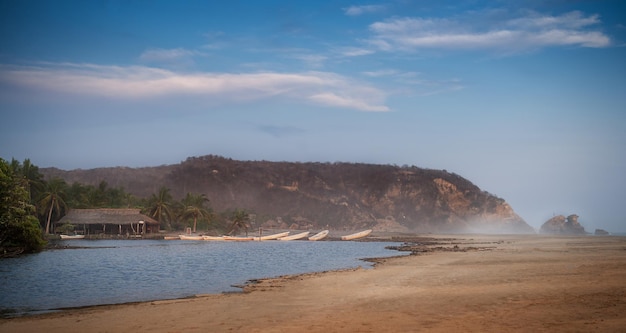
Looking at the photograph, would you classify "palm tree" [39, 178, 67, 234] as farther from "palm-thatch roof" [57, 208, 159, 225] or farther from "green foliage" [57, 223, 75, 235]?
"palm-thatch roof" [57, 208, 159, 225]

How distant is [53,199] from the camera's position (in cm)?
8344

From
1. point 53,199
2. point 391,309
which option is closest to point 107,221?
point 53,199

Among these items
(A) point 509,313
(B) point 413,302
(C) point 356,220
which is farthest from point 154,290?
(C) point 356,220

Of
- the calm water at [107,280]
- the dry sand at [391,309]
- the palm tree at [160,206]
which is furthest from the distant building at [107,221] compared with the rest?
the dry sand at [391,309]

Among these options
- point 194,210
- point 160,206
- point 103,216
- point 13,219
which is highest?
point 160,206

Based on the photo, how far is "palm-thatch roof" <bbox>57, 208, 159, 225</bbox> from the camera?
87562 mm

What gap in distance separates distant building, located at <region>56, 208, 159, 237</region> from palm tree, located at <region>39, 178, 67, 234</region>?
2150 millimetres

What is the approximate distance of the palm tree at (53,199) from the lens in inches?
3264

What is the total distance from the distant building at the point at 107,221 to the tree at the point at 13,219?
38.0 meters

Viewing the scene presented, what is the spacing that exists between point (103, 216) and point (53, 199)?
882cm

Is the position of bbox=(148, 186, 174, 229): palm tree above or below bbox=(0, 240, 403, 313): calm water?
above

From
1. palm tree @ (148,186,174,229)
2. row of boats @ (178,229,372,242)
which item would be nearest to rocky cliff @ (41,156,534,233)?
row of boats @ (178,229,372,242)

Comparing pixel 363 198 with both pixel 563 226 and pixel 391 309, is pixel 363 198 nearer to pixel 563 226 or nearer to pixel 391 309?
pixel 563 226

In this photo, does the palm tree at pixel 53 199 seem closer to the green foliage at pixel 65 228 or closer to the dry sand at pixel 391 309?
the green foliage at pixel 65 228
